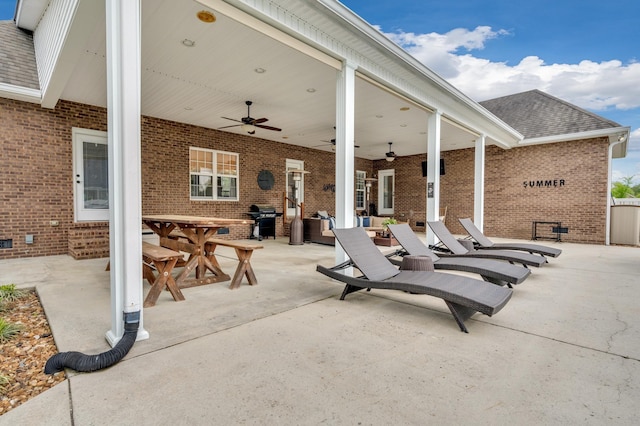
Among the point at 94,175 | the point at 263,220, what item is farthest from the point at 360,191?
the point at 94,175

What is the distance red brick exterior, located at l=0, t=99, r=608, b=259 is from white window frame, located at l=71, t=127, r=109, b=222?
91 mm

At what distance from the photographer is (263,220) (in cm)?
988

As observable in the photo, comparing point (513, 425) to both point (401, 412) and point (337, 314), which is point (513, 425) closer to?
point (401, 412)

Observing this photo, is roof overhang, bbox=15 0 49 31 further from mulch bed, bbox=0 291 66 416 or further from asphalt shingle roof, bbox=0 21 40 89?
mulch bed, bbox=0 291 66 416

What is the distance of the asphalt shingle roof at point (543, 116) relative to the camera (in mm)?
9242

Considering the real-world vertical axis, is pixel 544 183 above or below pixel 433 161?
below

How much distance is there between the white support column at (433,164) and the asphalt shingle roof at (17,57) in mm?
7410

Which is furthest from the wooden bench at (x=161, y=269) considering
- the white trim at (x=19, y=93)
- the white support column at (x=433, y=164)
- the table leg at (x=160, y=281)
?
the white support column at (x=433, y=164)

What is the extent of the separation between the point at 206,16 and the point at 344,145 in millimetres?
2245

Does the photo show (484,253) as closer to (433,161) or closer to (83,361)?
(433,161)

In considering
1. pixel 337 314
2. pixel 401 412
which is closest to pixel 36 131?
pixel 337 314

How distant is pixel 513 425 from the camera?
57.2 inches

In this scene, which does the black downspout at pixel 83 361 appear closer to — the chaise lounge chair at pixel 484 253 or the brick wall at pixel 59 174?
the chaise lounge chair at pixel 484 253

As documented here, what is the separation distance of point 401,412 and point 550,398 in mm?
842
